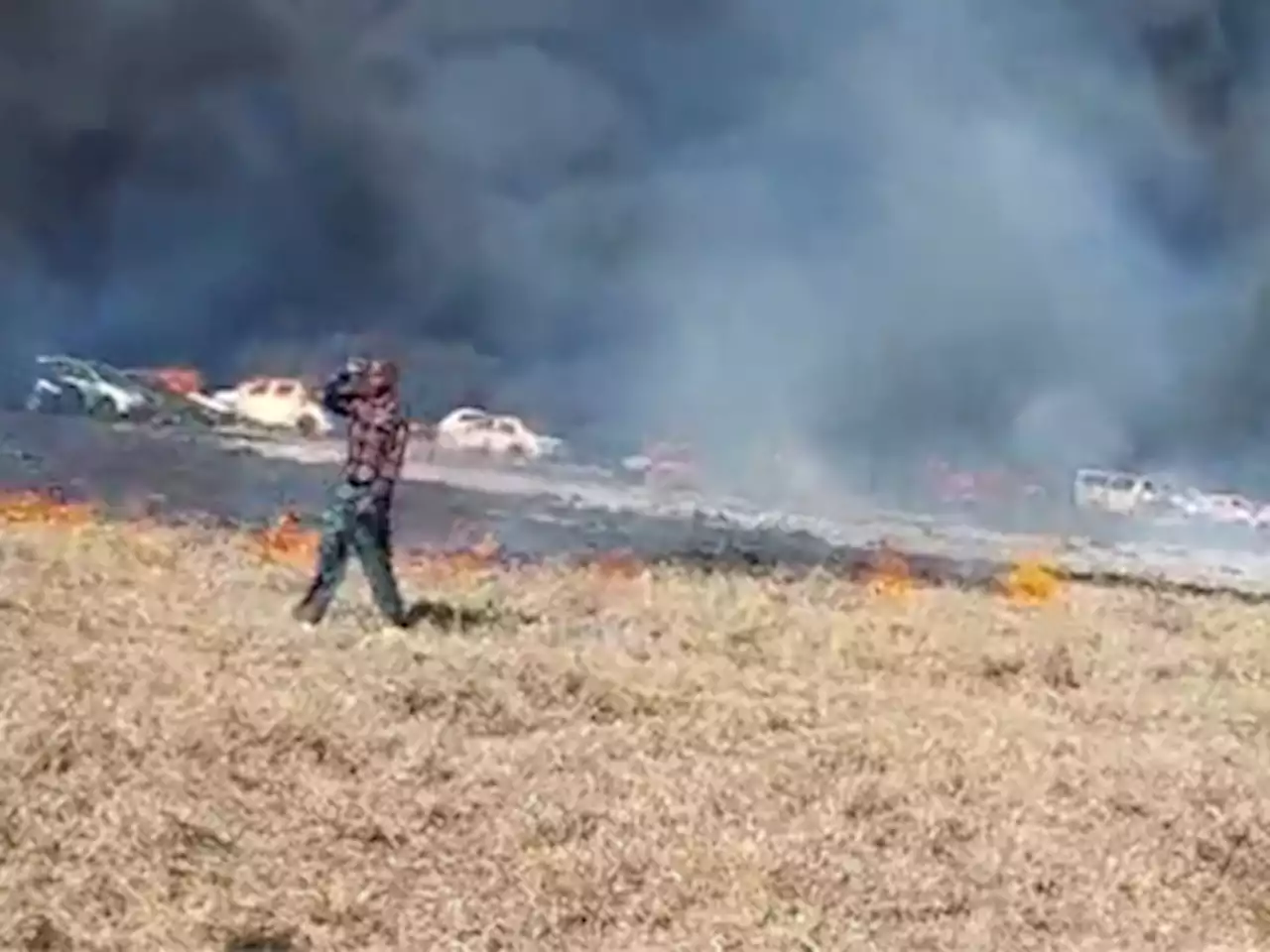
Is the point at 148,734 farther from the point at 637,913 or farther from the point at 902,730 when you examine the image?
the point at 902,730

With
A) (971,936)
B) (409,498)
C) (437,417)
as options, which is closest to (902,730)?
(971,936)

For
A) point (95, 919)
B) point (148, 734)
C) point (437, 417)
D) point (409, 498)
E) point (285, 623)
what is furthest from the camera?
point (437, 417)

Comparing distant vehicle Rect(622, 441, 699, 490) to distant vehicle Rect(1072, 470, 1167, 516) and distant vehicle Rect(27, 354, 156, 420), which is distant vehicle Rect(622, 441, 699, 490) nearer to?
distant vehicle Rect(1072, 470, 1167, 516)

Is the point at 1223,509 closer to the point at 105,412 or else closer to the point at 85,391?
the point at 105,412

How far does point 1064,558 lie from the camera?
19219 millimetres

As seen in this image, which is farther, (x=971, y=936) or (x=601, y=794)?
(x=601, y=794)

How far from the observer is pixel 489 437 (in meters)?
25.2

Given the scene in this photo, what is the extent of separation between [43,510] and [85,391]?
33.5 feet

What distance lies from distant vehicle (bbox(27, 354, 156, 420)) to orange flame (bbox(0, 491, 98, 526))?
783 centimetres

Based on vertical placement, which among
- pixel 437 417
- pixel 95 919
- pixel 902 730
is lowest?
pixel 95 919

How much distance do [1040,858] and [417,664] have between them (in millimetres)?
2929

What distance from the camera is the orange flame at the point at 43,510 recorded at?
1342 centimetres

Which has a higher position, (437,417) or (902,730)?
(437,417)

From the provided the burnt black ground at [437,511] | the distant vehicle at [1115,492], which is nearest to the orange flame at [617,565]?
the burnt black ground at [437,511]
